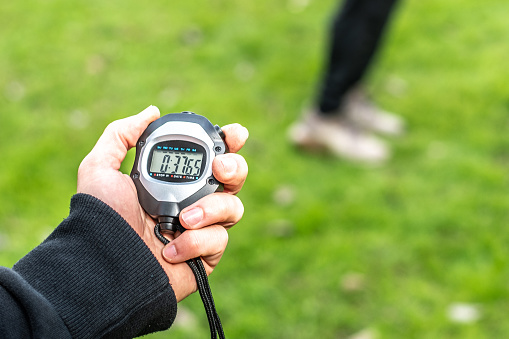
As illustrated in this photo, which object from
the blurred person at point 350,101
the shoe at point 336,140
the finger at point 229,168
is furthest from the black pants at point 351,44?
the finger at point 229,168

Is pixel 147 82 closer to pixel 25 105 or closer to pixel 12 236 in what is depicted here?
pixel 25 105

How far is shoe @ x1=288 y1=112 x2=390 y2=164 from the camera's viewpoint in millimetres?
3783

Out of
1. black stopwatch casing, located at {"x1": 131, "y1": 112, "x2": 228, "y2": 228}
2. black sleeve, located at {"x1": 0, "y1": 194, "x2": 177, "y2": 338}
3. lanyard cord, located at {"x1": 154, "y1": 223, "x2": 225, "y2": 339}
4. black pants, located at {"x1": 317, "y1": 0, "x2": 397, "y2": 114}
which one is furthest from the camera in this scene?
black pants, located at {"x1": 317, "y1": 0, "x2": 397, "y2": 114}

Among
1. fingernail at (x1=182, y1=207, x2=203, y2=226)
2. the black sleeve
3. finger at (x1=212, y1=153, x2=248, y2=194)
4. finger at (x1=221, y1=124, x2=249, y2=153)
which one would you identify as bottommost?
the black sleeve

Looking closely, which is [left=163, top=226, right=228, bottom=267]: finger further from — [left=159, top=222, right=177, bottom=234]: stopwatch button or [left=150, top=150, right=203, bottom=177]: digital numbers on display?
[left=150, top=150, right=203, bottom=177]: digital numbers on display

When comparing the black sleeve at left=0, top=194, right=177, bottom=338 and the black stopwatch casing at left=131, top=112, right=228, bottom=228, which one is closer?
the black sleeve at left=0, top=194, right=177, bottom=338

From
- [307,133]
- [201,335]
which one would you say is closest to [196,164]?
[201,335]

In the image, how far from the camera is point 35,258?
4.75 feet

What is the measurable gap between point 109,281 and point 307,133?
8.20 feet

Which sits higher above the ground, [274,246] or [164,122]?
[274,246]

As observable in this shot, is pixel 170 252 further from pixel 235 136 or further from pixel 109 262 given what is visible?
pixel 235 136

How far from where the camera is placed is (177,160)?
5.66 ft

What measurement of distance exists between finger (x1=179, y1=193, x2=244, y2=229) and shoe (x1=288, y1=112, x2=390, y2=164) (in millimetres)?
2211

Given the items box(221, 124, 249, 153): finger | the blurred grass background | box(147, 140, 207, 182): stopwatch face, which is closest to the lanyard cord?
box(147, 140, 207, 182): stopwatch face
